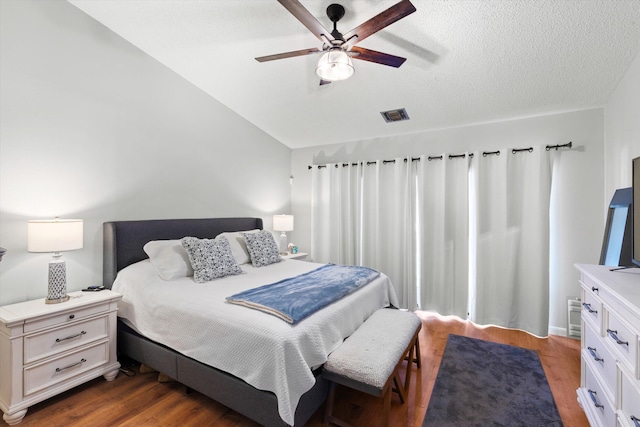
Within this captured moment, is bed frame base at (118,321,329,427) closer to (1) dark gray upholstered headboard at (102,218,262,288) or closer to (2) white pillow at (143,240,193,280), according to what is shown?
(2) white pillow at (143,240,193,280)

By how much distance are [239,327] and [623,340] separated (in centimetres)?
186

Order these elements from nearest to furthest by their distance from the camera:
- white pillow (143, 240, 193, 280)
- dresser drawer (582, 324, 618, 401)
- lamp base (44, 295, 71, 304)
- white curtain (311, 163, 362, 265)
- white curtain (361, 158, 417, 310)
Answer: dresser drawer (582, 324, 618, 401), lamp base (44, 295, 71, 304), white pillow (143, 240, 193, 280), white curtain (361, 158, 417, 310), white curtain (311, 163, 362, 265)

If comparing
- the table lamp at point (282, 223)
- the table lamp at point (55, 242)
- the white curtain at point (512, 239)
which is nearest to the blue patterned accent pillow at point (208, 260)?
the table lamp at point (55, 242)

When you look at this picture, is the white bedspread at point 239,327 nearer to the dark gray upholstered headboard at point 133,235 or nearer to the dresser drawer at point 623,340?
the dark gray upholstered headboard at point 133,235

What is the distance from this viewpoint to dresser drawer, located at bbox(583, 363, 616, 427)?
57.3 inches

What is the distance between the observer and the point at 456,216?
3557mm

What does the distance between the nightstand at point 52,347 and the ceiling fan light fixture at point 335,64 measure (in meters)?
A: 2.29

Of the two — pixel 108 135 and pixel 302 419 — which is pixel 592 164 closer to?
pixel 302 419

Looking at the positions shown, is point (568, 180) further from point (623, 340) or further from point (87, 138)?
point (87, 138)

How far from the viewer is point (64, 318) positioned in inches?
80.2

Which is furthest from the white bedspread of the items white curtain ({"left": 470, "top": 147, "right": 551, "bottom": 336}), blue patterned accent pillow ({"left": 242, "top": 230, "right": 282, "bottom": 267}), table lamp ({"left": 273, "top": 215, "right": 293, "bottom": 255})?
table lamp ({"left": 273, "top": 215, "right": 293, "bottom": 255})

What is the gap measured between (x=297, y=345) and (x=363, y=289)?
1.03m

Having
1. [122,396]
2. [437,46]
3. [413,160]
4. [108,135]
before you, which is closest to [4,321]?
[122,396]

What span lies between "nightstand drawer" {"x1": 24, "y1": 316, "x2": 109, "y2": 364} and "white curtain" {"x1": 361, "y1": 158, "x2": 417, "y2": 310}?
119 inches
